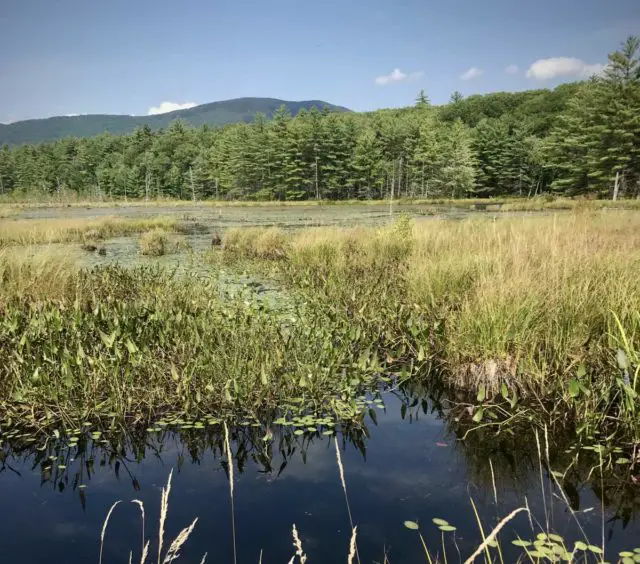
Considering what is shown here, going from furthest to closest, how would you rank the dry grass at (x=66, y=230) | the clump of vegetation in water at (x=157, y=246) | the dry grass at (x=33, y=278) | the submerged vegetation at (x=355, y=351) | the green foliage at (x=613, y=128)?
1. the green foliage at (x=613, y=128)
2. the dry grass at (x=66, y=230)
3. the clump of vegetation in water at (x=157, y=246)
4. the dry grass at (x=33, y=278)
5. the submerged vegetation at (x=355, y=351)

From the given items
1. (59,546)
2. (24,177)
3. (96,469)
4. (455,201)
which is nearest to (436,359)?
(96,469)

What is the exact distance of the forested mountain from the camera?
146ft

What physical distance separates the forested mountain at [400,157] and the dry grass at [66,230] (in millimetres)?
26278

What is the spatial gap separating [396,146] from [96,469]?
68196 millimetres

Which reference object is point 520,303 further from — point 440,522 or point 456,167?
point 456,167

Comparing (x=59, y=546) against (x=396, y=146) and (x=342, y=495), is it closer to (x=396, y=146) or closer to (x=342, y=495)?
(x=342, y=495)

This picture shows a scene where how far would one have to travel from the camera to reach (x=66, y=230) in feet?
63.9

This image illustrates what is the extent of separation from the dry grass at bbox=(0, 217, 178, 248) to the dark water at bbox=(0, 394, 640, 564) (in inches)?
490

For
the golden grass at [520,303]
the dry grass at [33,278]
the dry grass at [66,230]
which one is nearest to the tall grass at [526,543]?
the golden grass at [520,303]

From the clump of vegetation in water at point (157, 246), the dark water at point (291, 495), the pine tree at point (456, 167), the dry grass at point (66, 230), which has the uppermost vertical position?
the pine tree at point (456, 167)

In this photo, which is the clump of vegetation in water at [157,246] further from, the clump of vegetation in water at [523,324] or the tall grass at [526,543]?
the tall grass at [526,543]

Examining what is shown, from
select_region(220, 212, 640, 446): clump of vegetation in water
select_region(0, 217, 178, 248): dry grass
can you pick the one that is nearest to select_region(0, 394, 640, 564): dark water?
select_region(220, 212, 640, 446): clump of vegetation in water

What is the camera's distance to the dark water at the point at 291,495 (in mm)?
2910

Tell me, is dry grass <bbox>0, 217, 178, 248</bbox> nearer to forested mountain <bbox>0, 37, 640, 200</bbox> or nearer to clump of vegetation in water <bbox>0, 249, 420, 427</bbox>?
clump of vegetation in water <bbox>0, 249, 420, 427</bbox>
